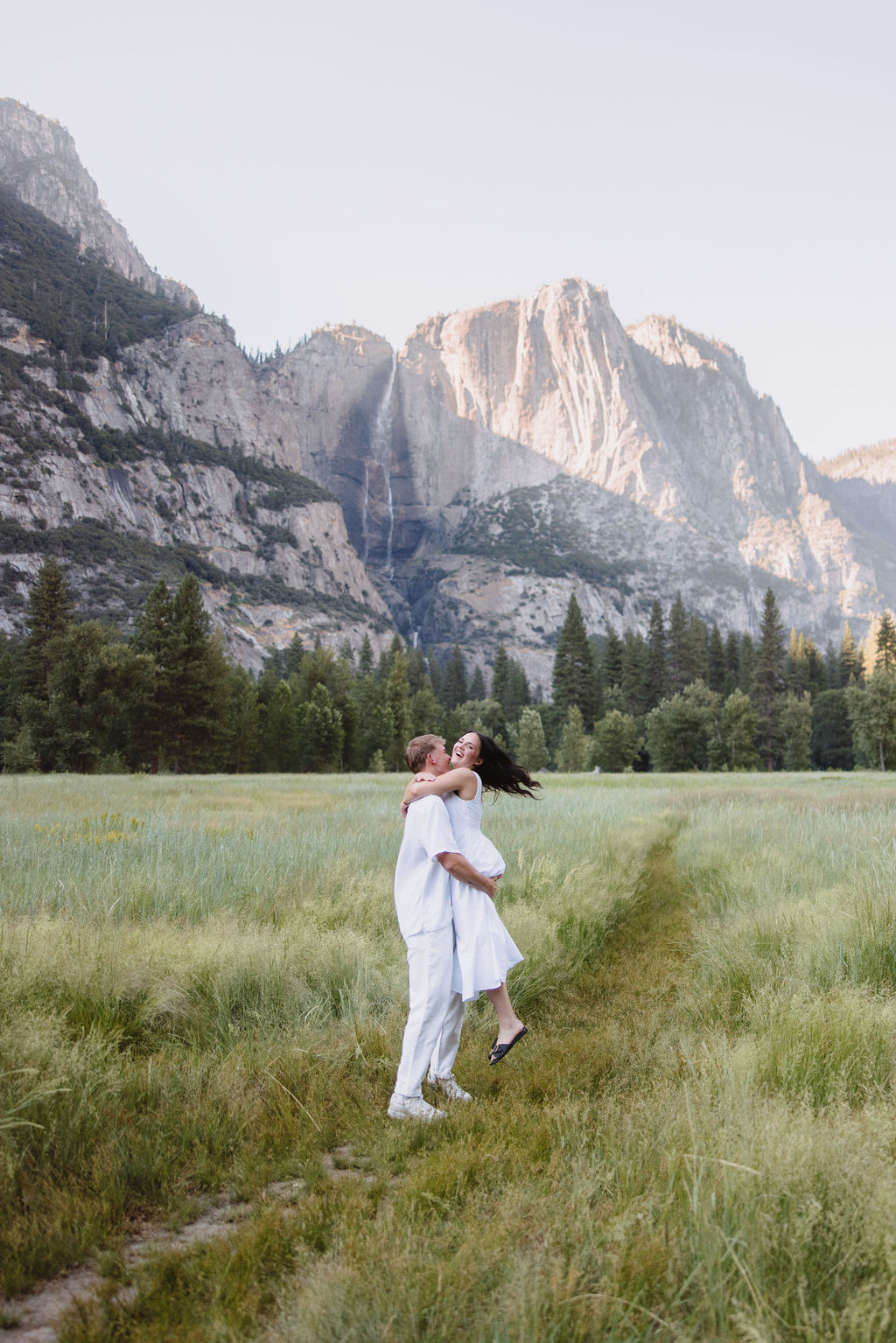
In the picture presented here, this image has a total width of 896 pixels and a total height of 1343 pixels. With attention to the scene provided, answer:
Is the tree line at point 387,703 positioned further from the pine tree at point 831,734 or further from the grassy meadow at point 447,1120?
the grassy meadow at point 447,1120

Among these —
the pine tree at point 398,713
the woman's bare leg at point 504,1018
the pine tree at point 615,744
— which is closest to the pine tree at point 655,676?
the pine tree at point 615,744

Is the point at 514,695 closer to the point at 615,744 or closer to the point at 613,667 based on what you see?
the point at 613,667

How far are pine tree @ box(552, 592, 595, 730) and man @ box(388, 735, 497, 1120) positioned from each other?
84243 millimetres

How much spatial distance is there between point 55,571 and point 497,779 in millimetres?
56661

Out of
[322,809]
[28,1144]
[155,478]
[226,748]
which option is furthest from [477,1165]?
[155,478]

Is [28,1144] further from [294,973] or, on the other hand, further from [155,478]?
[155,478]

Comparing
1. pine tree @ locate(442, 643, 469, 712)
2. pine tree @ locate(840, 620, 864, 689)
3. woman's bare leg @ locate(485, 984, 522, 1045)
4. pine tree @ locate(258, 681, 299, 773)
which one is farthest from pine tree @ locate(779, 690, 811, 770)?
woman's bare leg @ locate(485, 984, 522, 1045)

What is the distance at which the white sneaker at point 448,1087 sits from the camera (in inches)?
169

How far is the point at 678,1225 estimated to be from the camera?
2.61m

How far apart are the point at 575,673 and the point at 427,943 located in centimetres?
8575

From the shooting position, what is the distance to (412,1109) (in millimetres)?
4008

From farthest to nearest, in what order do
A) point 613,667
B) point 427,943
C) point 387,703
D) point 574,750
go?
point 613,667 < point 387,703 < point 574,750 < point 427,943

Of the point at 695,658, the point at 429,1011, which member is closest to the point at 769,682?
the point at 695,658

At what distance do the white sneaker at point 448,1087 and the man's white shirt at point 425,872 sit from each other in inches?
36.1
